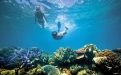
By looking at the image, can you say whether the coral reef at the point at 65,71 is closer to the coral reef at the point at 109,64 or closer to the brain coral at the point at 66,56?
the brain coral at the point at 66,56

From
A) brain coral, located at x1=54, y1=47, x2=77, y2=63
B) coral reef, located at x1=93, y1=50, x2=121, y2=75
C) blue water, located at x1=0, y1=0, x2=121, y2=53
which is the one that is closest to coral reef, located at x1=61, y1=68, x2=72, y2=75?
brain coral, located at x1=54, y1=47, x2=77, y2=63

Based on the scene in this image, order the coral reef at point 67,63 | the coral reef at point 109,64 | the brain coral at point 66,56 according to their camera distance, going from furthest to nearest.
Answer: the brain coral at point 66,56 < the coral reef at point 67,63 < the coral reef at point 109,64

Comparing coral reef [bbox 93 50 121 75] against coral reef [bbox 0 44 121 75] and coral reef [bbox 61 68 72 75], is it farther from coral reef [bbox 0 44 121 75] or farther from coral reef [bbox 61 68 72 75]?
coral reef [bbox 61 68 72 75]

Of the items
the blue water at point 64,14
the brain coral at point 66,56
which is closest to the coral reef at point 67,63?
the brain coral at point 66,56

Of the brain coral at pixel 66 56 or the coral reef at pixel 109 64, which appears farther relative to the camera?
the brain coral at pixel 66 56

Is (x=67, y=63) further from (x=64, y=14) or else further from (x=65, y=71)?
(x=64, y=14)

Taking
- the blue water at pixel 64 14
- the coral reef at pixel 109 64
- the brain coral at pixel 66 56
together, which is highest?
the blue water at pixel 64 14

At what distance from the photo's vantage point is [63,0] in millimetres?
20750

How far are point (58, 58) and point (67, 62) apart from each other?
0.75 m

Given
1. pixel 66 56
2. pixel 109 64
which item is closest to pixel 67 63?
pixel 66 56

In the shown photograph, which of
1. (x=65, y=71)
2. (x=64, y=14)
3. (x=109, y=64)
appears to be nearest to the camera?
(x=109, y=64)

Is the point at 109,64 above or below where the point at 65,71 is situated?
Result: below

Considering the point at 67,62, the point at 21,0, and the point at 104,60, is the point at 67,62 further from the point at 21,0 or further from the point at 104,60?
the point at 21,0

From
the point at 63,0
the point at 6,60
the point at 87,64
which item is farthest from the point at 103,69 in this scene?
the point at 63,0
